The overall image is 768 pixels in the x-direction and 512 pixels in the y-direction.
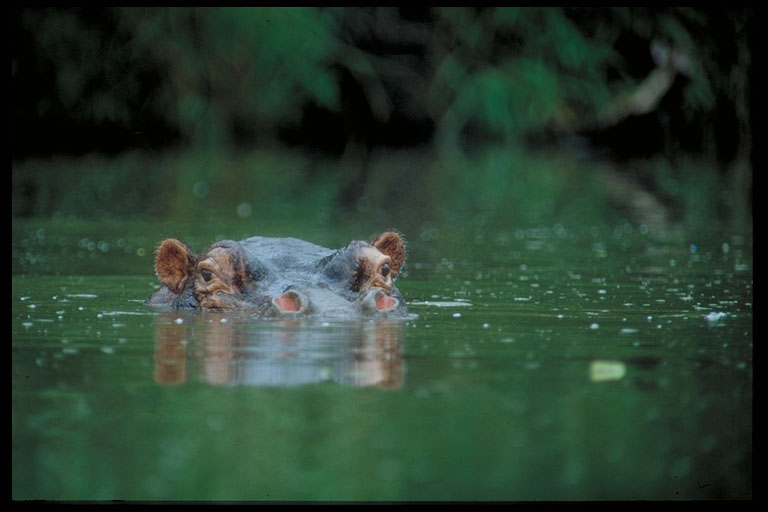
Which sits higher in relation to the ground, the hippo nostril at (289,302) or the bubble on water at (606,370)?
the hippo nostril at (289,302)

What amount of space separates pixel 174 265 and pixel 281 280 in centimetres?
66

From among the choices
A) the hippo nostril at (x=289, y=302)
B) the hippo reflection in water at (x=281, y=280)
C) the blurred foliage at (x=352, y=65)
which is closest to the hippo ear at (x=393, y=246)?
the hippo reflection in water at (x=281, y=280)

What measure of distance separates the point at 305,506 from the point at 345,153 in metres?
21.7

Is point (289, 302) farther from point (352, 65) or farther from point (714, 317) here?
point (352, 65)

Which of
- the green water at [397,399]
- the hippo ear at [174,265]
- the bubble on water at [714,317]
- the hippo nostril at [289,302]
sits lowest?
the green water at [397,399]

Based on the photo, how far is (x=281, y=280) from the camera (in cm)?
702

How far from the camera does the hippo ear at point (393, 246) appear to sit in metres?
7.53

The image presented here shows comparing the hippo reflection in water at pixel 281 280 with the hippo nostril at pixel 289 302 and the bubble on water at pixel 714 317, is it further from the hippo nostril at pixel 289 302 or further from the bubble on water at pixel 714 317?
the bubble on water at pixel 714 317

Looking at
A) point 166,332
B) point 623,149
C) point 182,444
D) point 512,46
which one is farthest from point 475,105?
point 182,444

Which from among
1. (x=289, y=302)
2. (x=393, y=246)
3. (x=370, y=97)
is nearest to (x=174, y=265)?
(x=289, y=302)

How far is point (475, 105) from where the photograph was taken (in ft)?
80.1

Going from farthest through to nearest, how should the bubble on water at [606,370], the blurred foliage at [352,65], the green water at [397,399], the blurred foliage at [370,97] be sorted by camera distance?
the blurred foliage at [352,65] < the blurred foliage at [370,97] < the bubble on water at [606,370] < the green water at [397,399]

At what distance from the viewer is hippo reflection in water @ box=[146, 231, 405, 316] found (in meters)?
6.75

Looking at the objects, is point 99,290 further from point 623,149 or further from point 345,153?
point 623,149
